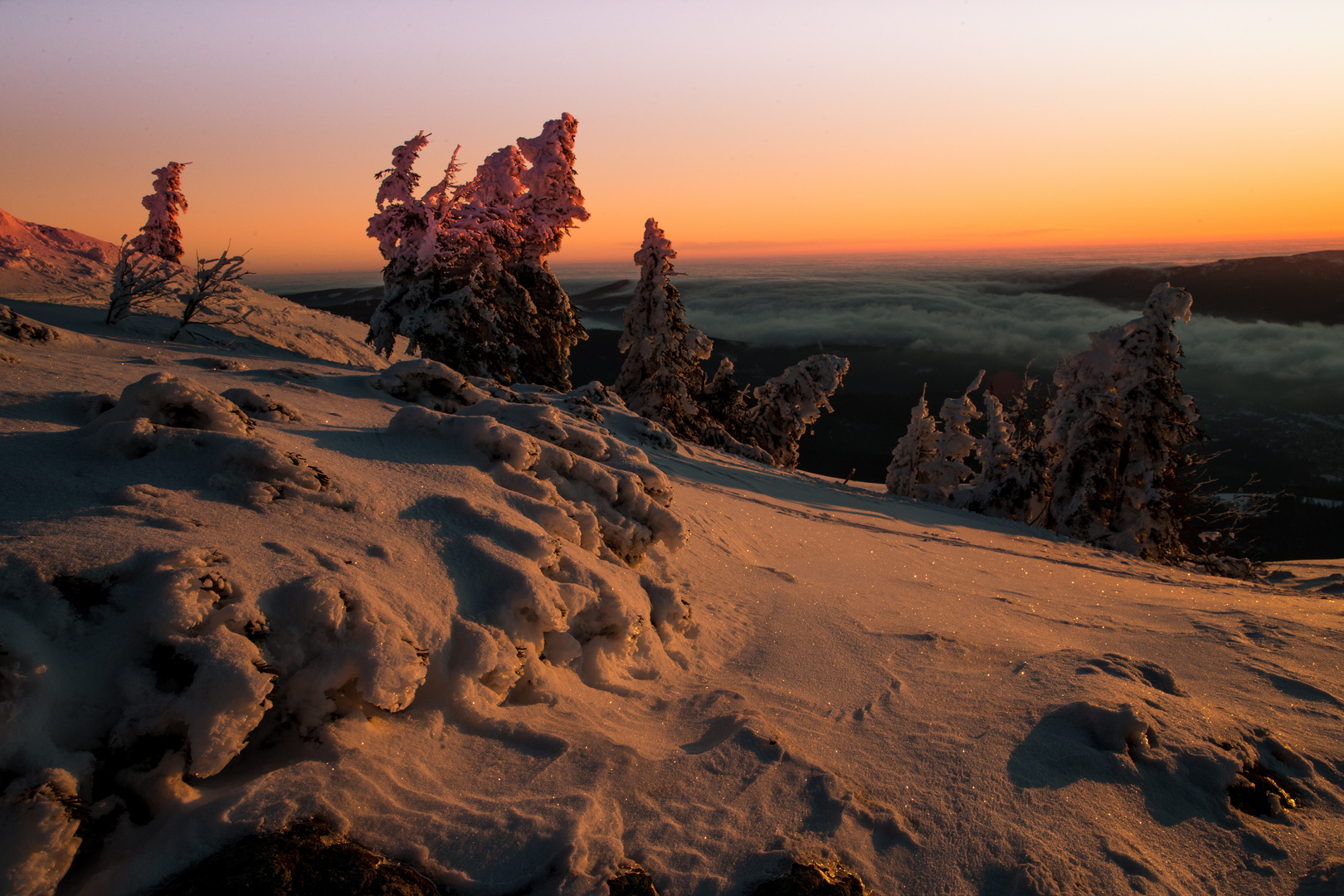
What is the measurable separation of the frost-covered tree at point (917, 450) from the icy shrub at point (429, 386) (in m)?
24.9

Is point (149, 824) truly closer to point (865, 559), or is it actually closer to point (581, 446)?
point (581, 446)

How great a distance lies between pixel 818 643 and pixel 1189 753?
240 cm

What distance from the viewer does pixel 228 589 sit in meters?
3.13

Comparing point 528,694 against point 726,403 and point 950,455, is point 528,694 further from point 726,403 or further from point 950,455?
point 726,403

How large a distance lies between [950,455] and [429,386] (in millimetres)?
26272

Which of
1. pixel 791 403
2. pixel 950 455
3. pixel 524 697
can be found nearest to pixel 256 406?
pixel 524 697

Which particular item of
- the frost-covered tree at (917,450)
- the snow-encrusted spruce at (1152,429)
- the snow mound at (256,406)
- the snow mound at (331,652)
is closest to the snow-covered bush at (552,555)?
the snow mound at (331,652)

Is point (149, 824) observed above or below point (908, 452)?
above

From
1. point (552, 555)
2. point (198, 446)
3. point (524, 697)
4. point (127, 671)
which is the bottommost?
point (524, 697)

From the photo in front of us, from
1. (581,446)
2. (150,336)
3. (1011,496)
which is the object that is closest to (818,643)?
(581,446)

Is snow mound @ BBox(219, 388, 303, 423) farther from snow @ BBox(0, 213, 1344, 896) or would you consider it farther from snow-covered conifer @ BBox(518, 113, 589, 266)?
snow-covered conifer @ BBox(518, 113, 589, 266)

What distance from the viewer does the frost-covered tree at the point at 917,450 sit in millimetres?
29562

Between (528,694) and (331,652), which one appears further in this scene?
(528,694)

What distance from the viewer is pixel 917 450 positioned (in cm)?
2983
